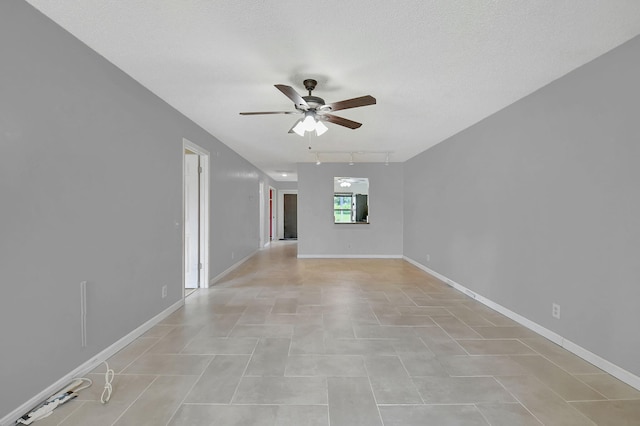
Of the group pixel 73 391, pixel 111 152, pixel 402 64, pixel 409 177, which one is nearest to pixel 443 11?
pixel 402 64

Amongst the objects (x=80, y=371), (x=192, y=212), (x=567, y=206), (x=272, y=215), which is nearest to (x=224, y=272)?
(x=192, y=212)

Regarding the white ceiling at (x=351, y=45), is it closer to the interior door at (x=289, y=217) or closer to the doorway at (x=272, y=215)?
the doorway at (x=272, y=215)

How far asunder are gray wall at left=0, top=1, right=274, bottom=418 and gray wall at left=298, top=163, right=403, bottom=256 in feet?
13.6

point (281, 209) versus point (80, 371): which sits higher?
point (281, 209)

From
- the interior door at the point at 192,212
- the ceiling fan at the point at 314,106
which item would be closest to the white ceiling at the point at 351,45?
the ceiling fan at the point at 314,106

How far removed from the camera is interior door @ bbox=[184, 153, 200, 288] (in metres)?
4.22

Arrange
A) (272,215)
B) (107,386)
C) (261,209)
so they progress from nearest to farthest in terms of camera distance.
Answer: (107,386) → (261,209) → (272,215)

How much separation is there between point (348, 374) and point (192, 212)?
3345 mm

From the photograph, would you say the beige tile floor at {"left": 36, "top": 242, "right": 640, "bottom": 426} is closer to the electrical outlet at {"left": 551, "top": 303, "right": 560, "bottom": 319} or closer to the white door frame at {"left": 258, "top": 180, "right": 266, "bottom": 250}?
the electrical outlet at {"left": 551, "top": 303, "right": 560, "bottom": 319}

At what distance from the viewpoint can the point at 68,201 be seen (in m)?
1.90

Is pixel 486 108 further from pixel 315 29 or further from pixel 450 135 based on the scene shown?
pixel 315 29

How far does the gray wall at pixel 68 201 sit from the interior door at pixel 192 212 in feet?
3.59

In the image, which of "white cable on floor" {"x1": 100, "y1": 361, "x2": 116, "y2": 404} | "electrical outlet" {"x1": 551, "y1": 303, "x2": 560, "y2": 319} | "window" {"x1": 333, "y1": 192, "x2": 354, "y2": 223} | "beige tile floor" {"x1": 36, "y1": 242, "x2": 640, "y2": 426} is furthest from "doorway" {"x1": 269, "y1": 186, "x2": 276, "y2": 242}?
"electrical outlet" {"x1": 551, "y1": 303, "x2": 560, "y2": 319}

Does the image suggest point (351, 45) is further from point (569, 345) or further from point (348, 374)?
point (569, 345)
